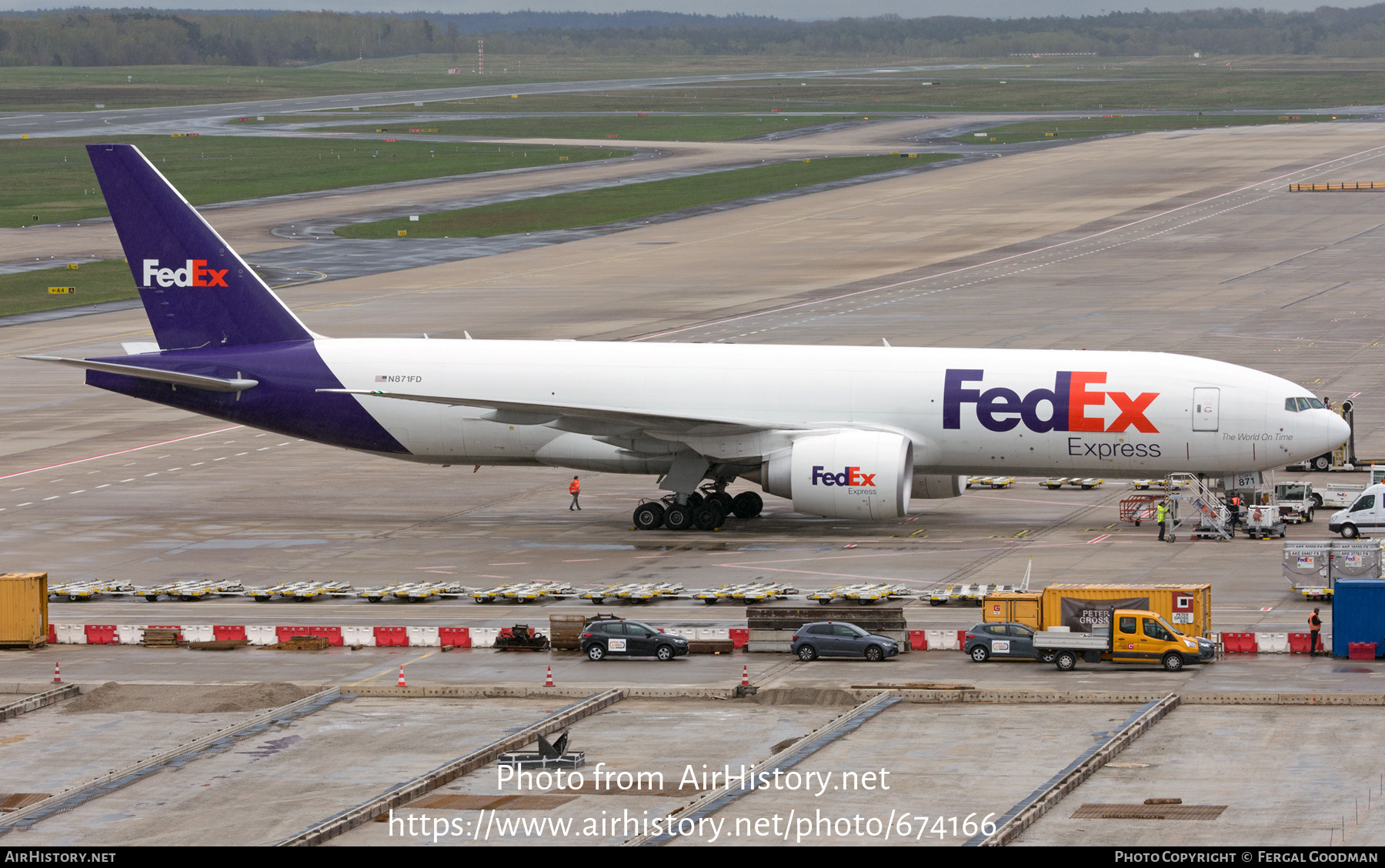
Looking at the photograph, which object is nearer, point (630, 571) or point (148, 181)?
point (630, 571)

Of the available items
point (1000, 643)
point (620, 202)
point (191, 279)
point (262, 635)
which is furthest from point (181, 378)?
point (620, 202)

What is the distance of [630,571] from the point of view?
47312 mm

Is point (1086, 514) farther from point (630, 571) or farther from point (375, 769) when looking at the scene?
point (375, 769)

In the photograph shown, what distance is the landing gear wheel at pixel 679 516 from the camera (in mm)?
52594

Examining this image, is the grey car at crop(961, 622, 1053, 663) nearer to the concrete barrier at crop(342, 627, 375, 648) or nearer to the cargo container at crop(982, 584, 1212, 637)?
the cargo container at crop(982, 584, 1212, 637)

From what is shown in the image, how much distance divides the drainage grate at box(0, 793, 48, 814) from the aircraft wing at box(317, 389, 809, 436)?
22645mm

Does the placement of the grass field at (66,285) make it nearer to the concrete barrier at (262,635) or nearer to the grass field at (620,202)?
the grass field at (620,202)

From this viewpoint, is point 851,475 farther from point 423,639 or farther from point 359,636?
point 359,636

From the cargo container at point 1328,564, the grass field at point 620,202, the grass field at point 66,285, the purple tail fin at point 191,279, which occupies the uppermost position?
the grass field at point 620,202

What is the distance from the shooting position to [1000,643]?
3775 centimetres

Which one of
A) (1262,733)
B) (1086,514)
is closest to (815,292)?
(1086,514)

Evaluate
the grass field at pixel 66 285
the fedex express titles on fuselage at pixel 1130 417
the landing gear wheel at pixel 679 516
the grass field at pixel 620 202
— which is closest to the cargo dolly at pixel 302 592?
the landing gear wheel at pixel 679 516

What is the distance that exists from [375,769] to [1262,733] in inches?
604

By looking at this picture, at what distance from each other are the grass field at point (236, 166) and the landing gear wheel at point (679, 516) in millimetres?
101036
